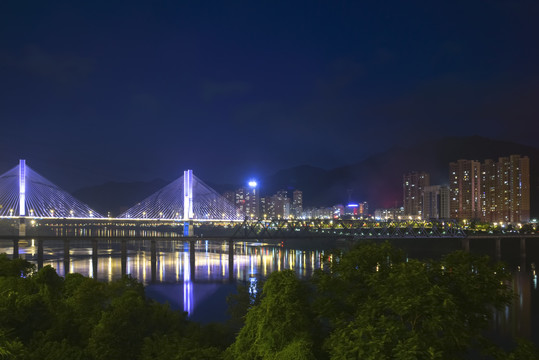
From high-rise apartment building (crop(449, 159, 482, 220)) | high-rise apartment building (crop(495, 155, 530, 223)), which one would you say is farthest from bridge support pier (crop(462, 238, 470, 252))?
high-rise apartment building (crop(449, 159, 482, 220))

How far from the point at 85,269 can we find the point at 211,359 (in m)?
28.8

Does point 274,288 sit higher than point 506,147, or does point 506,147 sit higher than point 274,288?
point 506,147

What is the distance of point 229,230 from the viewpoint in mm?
80875

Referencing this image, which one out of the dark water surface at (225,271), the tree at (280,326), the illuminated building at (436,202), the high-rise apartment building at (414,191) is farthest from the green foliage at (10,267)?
the high-rise apartment building at (414,191)

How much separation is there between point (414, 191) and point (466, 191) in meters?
19.6

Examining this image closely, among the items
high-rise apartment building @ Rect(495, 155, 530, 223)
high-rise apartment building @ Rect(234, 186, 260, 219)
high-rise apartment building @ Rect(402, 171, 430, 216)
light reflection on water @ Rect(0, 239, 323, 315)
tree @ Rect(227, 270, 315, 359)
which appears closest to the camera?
tree @ Rect(227, 270, 315, 359)

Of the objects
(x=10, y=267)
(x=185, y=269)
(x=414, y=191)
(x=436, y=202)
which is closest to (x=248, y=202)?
(x=414, y=191)

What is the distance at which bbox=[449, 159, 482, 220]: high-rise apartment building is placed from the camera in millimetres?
74062

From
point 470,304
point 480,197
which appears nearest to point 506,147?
point 480,197

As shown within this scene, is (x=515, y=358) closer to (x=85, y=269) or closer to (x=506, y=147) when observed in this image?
(x=85, y=269)

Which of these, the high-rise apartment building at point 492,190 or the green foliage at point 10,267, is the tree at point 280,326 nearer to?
the green foliage at point 10,267

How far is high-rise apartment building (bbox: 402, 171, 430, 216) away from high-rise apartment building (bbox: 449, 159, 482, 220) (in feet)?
44.5

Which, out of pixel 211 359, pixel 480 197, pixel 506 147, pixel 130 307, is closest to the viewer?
pixel 211 359

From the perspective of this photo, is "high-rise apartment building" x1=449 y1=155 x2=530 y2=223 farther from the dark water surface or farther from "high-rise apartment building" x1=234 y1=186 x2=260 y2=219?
"high-rise apartment building" x1=234 y1=186 x2=260 y2=219
